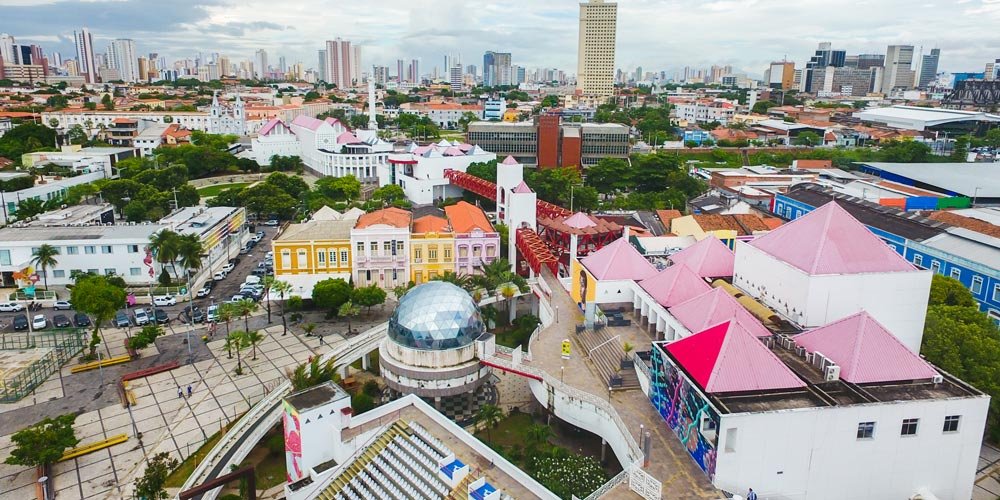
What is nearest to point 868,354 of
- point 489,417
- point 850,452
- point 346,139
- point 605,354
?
point 850,452

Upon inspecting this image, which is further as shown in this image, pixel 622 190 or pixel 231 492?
pixel 622 190

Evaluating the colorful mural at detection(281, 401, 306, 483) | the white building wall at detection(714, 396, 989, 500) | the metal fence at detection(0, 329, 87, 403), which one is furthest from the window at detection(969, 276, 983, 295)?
the metal fence at detection(0, 329, 87, 403)

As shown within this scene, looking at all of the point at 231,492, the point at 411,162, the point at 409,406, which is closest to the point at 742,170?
the point at 411,162

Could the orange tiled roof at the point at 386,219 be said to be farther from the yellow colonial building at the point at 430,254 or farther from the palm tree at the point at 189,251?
the palm tree at the point at 189,251

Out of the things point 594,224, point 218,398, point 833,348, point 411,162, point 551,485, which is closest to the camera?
point 551,485

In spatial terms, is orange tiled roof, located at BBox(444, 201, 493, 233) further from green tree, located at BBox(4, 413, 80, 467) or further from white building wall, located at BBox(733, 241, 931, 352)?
green tree, located at BBox(4, 413, 80, 467)

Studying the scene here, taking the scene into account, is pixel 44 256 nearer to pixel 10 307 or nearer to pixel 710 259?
pixel 10 307

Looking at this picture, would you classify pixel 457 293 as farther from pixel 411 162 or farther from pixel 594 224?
pixel 411 162

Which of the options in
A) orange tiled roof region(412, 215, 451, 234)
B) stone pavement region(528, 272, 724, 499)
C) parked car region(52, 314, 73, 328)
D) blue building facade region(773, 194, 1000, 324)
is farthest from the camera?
orange tiled roof region(412, 215, 451, 234)
